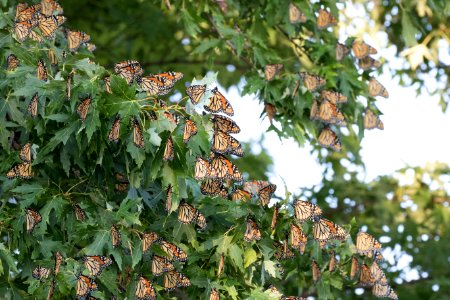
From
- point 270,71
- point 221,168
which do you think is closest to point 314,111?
point 270,71

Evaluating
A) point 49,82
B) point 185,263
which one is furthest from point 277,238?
point 49,82

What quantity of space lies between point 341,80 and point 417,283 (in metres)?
3.22

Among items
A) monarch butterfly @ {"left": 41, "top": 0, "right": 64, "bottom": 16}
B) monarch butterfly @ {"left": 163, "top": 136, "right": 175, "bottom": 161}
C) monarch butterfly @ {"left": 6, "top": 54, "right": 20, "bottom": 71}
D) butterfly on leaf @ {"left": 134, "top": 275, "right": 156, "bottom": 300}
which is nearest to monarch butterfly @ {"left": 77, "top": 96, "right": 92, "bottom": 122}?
monarch butterfly @ {"left": 163, "top": 136, "right": 175, "bottom": 161}

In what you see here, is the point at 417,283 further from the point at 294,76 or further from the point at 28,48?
the point at 28,48

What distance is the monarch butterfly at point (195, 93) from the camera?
17.7 ft

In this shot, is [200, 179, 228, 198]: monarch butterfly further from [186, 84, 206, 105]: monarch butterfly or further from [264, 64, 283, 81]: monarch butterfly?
[264, 64, 283, 81]: monarch butterfly

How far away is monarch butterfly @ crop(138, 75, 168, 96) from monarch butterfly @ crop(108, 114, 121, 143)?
352 millimetres

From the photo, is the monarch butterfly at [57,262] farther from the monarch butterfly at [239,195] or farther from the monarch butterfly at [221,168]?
the monarch butterfly at [239,195]

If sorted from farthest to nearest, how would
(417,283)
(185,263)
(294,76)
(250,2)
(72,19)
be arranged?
1. (72,19)
2. (417,283)
3. (250,2)
4. (294,76)
5. (185,263)

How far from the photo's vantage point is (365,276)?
6586 mm

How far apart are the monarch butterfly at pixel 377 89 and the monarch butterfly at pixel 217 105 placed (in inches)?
91.1

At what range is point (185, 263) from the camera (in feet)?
19.2

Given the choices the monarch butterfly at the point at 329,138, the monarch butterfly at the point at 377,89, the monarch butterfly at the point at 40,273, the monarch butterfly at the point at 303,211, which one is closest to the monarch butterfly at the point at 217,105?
the monarch butterfly at the point at 303,211

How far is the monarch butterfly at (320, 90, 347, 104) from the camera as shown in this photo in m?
7.19
